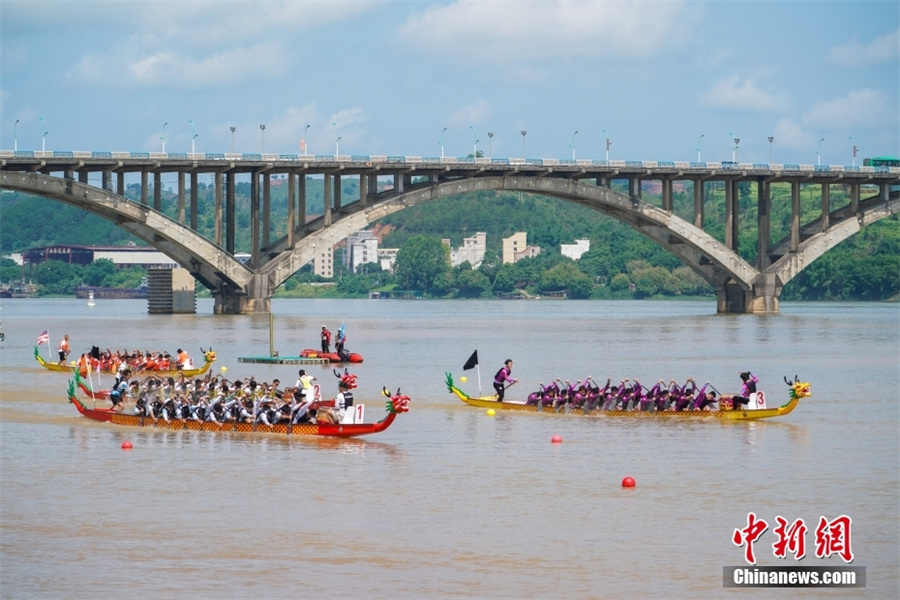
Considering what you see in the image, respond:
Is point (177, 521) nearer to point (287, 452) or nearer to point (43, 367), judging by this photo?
point (287, 452)

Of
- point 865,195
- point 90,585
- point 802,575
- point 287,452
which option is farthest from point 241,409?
point 865,195

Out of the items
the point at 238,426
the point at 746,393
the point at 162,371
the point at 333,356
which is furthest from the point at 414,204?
the point at 238,426

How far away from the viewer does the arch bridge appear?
9994 cm

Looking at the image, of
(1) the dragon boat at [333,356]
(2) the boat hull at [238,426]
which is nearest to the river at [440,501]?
(2) the boat hull at [238,426]

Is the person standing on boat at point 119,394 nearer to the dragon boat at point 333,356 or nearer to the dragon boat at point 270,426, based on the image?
the dragon boat at point 270,426

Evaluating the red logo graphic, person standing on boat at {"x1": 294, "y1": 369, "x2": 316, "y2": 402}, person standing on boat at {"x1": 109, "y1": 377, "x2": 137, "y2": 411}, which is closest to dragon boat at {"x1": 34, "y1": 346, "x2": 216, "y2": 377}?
person standing on boat at {"x1": 109, "y1": 377, "x2": 137, "y2": 411}

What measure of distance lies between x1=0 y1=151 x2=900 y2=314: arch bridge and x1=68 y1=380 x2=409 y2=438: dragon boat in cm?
5507

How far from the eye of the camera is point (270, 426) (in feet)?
133

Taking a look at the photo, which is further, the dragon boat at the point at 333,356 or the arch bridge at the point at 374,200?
the arch bridge at the point at 374,200

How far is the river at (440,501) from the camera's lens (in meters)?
24.6

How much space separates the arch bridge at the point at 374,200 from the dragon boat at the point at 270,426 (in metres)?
55.1

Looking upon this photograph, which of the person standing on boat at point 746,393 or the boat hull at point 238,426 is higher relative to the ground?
the person standing on boat at point 746,393

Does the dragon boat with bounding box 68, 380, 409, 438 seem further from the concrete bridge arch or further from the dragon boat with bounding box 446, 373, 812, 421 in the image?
the concrete bridge arch

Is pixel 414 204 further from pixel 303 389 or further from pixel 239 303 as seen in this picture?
pixel 303 389
